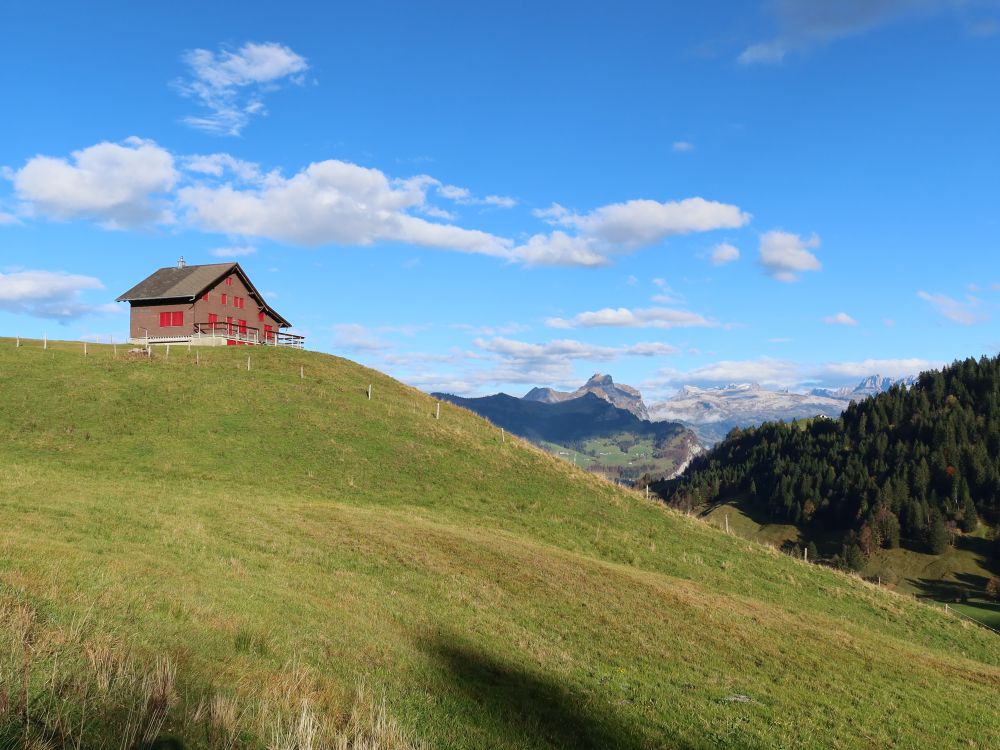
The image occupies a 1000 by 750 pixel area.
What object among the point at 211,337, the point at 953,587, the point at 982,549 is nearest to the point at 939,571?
the point at 953,587

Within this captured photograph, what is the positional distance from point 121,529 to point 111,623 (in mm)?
12134

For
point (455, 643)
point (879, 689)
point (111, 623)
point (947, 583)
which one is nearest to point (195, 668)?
point (111, 623)

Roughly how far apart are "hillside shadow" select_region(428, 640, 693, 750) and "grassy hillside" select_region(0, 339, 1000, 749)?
80 millimetres

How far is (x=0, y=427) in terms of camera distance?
4450cm

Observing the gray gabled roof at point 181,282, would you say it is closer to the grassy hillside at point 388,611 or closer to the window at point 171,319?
the window at point 171,319

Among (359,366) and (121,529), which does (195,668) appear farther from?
(359,366)

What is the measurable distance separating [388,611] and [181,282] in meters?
85.2

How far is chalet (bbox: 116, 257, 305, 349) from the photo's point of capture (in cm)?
8725

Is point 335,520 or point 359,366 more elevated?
point 359,366

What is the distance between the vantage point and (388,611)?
1956 centimetres

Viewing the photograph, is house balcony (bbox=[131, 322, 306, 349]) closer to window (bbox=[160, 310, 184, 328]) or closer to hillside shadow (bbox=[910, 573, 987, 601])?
window (bbox=[160, 310, 184, 328])

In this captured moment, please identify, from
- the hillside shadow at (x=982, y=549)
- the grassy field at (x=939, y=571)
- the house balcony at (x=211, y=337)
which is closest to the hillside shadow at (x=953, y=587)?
the grassy field at (x=939, y=571)

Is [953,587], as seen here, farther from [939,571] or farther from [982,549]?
[982,549]

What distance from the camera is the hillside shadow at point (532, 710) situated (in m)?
12.9
